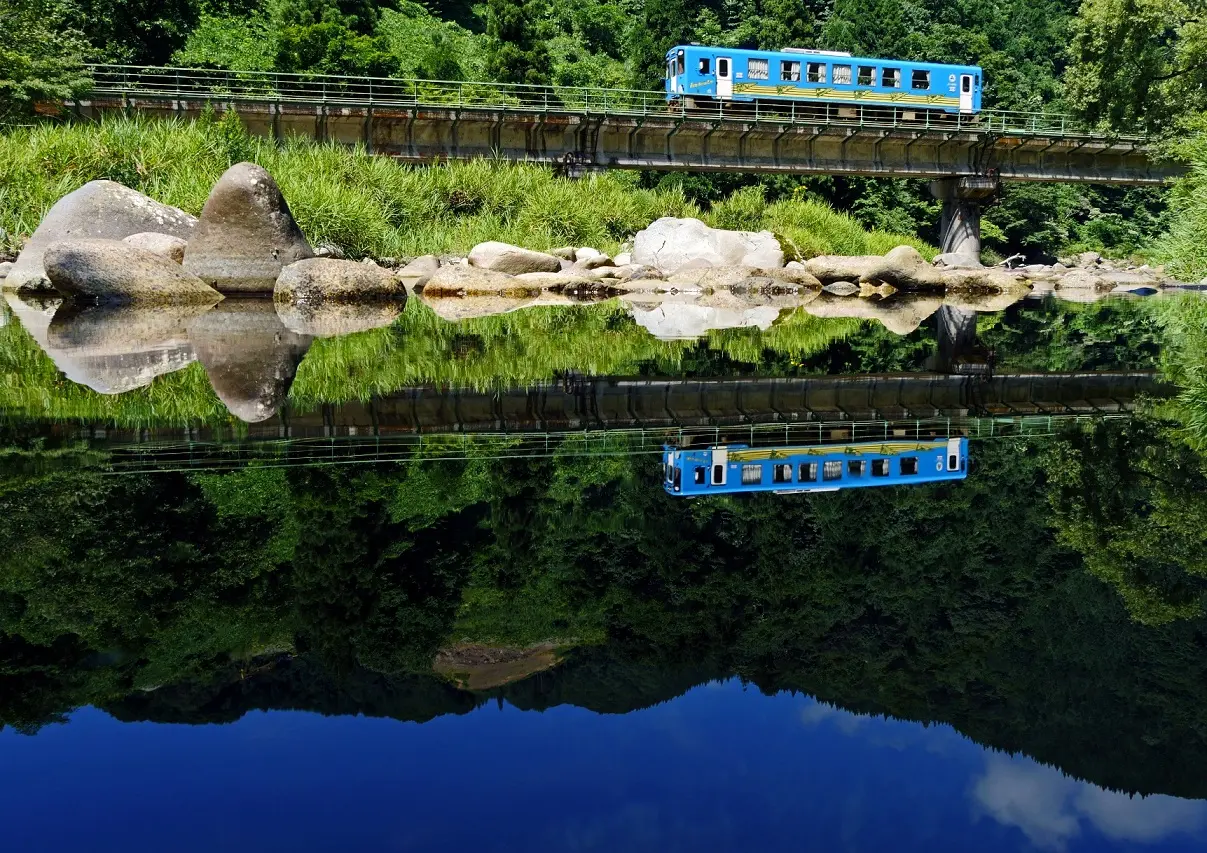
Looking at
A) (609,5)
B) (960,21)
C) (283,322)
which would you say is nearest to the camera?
(283,322)

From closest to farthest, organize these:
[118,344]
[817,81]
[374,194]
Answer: [118,344]
[374,194]
[817,81]

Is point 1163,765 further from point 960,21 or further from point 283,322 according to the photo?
point 960,21

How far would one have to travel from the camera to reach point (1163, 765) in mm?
2082

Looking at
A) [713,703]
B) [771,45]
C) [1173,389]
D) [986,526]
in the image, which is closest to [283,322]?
[1173,389]

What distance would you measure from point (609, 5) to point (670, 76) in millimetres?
22698

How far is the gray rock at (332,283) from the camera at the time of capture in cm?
1739

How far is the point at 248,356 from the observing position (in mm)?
9391

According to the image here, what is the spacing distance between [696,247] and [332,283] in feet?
36.8

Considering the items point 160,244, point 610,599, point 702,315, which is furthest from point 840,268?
point 610,599

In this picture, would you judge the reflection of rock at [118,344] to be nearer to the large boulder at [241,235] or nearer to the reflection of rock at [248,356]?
the reflection of rock at [248,356]

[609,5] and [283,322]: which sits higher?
[609,5]

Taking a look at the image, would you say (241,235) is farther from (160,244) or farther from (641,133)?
(641,133)

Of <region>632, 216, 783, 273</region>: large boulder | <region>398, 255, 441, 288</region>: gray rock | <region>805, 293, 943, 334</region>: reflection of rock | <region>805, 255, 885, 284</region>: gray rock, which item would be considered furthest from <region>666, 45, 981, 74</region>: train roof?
<region>398, 255, 441, 288</region>: gray rock

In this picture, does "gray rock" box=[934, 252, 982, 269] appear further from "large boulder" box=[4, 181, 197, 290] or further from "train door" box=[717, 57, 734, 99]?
"large boulder" box=[4, 181, 197, 290]
